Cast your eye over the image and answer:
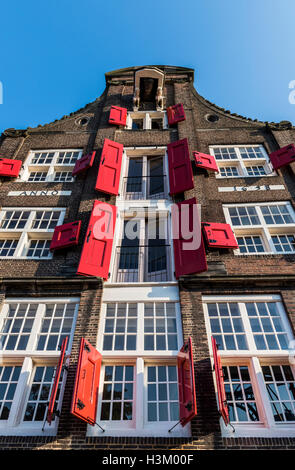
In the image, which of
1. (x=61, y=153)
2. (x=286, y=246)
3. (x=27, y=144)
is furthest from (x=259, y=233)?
(x=27, y=144)

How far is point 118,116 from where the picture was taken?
18.0m

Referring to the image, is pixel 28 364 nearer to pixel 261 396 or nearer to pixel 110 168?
pixel 261 396

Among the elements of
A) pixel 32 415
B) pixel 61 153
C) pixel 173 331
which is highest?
pixel 61 153

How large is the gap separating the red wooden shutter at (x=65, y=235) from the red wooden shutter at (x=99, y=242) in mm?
516

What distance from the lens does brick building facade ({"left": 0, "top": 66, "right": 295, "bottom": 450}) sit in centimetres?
784

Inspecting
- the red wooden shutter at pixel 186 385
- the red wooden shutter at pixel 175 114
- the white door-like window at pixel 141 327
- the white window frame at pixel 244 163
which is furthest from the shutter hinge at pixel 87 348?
the red wooden shutter at pixel 175 114

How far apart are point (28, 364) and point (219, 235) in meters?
7.31

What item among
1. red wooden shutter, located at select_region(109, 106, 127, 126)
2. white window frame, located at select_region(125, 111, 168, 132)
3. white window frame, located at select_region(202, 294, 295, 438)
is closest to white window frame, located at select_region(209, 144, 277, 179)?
white window frame, located at select_region(125, 111, 168, 132)

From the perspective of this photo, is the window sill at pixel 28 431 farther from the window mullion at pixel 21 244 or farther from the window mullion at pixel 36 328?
the window mullion at pixel 21 244

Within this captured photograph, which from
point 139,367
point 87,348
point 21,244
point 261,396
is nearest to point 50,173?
point 21,244

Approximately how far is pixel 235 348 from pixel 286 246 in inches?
195

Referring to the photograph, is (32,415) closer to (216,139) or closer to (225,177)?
(225,177)

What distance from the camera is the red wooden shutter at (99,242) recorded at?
10.7 m

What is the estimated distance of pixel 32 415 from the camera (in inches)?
322
